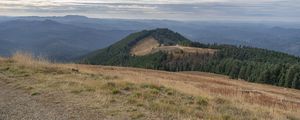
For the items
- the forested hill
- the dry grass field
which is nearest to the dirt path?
the dry grass field

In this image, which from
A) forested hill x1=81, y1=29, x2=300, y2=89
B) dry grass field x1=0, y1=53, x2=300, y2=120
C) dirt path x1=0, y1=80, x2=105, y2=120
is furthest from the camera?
forested hill x1=81, y1=29, x2=300, y2=89

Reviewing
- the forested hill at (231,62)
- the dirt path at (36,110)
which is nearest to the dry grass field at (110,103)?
the dirt path at (36,110)

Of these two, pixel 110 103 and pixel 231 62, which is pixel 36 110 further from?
pixel 231 62

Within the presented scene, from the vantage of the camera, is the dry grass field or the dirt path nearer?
the dirt path

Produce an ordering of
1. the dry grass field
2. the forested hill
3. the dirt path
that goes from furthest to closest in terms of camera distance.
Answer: the forested hill → the dry grass field → the dirt path

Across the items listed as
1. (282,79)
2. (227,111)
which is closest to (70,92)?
(227,111)

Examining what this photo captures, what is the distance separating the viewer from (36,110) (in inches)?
403

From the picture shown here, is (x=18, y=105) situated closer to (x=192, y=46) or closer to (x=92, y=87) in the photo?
(x=92, y=87)

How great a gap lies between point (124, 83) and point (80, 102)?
132 inches

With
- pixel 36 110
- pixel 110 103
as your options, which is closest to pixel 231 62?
pixel 110 103

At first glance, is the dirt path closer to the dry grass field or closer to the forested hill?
the dry grass field

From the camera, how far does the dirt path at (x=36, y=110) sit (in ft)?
31.3

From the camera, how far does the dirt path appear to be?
9531 millimetres

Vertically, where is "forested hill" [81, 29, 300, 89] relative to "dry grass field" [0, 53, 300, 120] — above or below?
below
